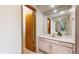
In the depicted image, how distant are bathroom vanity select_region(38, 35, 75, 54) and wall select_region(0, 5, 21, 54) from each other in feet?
1.13

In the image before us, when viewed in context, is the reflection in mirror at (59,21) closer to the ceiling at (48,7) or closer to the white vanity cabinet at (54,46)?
the ceiling at (48,7)

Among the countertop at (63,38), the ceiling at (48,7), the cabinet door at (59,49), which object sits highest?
the ceiling at (48,7)

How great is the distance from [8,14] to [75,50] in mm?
1074

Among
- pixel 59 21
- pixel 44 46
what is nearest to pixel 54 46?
pixel 44 46

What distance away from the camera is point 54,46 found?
1688 mm

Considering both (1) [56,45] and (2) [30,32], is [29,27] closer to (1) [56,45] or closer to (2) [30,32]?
(2) [30,32]

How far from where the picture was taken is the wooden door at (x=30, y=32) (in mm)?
1730

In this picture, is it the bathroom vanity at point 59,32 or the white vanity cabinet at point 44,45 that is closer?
the bathroom vanity at point 59,32

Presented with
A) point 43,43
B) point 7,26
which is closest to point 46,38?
point 43,43

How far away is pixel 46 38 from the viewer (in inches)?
67.9

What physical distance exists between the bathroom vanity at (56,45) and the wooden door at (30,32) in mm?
107

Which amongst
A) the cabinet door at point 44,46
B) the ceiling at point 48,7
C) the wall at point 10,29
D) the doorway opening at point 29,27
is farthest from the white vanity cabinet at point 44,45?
the ceiling at point 48,7

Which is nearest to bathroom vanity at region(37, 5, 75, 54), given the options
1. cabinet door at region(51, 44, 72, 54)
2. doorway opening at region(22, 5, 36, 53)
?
cabinet door at region(51, 44, 72, 54)
